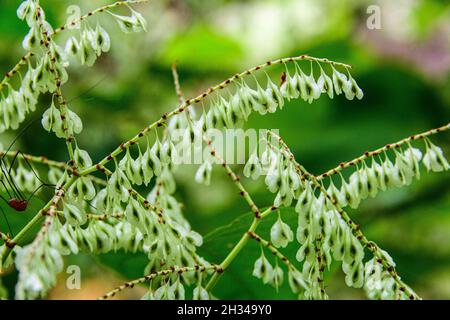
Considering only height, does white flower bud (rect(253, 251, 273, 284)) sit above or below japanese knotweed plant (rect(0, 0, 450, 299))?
below

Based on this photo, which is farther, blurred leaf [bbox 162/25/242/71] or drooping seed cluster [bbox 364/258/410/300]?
blurred leaf [bbox 162/25/242/71]

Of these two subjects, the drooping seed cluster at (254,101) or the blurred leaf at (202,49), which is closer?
the drooping seed cluster at (254,101)

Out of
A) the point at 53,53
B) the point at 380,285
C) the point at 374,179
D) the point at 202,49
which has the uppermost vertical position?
the point at 202,49

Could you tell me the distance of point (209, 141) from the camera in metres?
0.85

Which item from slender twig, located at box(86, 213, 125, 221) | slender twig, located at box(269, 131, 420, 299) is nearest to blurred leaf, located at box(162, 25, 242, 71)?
slender twig, located at box(86, 213, 125, 221)

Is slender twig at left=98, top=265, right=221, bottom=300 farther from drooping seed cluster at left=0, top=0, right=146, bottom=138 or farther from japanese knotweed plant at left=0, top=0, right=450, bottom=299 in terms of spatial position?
drooping seed cluster at left=0, top=0, right=146, bottom=138

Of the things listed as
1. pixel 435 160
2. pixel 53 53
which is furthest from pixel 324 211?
pixel 53 53

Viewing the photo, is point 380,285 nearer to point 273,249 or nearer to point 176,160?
point 273,249

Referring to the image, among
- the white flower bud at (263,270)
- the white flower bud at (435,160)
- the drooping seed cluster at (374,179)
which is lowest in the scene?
the white flower bud at (263,270)

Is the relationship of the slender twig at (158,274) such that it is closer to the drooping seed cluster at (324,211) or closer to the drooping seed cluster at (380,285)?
the drooping seed cluster at (324,211)

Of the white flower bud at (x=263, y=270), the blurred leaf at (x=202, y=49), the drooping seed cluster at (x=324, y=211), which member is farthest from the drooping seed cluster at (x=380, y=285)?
the blurred leaf at (x=202, y=49)

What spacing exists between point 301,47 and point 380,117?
0.36 m

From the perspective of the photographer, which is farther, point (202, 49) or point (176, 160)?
point (202, 49)
